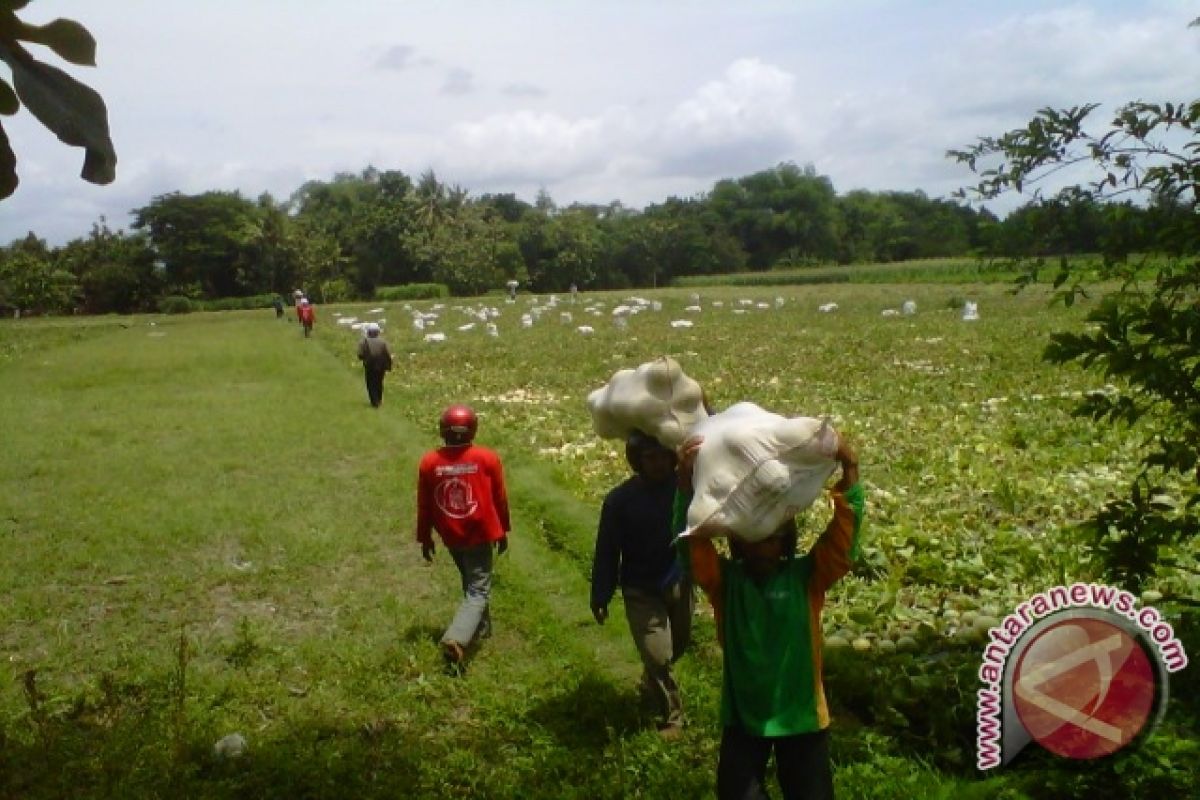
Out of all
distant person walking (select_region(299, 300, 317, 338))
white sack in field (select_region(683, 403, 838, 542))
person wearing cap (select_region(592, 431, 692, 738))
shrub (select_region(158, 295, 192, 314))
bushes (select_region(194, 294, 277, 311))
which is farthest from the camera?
bushes (select_region(194, 294, 277, 311))

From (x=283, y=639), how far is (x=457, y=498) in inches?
61.7

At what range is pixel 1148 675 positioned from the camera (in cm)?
308

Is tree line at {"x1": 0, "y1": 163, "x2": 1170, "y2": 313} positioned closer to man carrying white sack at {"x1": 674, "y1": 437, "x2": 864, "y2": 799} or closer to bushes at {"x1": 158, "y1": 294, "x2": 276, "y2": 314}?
bushes at {"x1": 158, "y1": 294, "x2": 276, "y2": 314}

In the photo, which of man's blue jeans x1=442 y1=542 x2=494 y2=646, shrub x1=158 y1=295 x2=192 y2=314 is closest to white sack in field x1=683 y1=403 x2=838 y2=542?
man's blue jeans x1=442 y1=542 x2=494 y2=646

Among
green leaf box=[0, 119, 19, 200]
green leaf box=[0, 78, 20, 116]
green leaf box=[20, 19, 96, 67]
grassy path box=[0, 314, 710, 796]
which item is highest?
green leaf box=[20, 19, 96, 67]

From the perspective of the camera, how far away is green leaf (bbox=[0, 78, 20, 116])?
2666 mm

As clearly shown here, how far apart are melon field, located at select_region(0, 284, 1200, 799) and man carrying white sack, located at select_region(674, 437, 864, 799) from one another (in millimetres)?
857

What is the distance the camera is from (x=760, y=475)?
310 centimetres

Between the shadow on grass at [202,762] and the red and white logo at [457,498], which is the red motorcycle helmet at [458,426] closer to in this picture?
the red and white logo at [457,498]

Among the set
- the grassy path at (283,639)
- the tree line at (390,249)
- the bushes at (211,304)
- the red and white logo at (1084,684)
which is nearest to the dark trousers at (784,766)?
the red and white logo at (1084,684)

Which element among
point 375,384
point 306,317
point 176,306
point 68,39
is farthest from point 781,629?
point 176,306

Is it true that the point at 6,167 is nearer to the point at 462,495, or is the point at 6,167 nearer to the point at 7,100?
the point at 7,100

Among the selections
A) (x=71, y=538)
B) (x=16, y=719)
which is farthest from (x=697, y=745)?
(x=71, y=538)

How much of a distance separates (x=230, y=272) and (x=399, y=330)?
4106 cm
